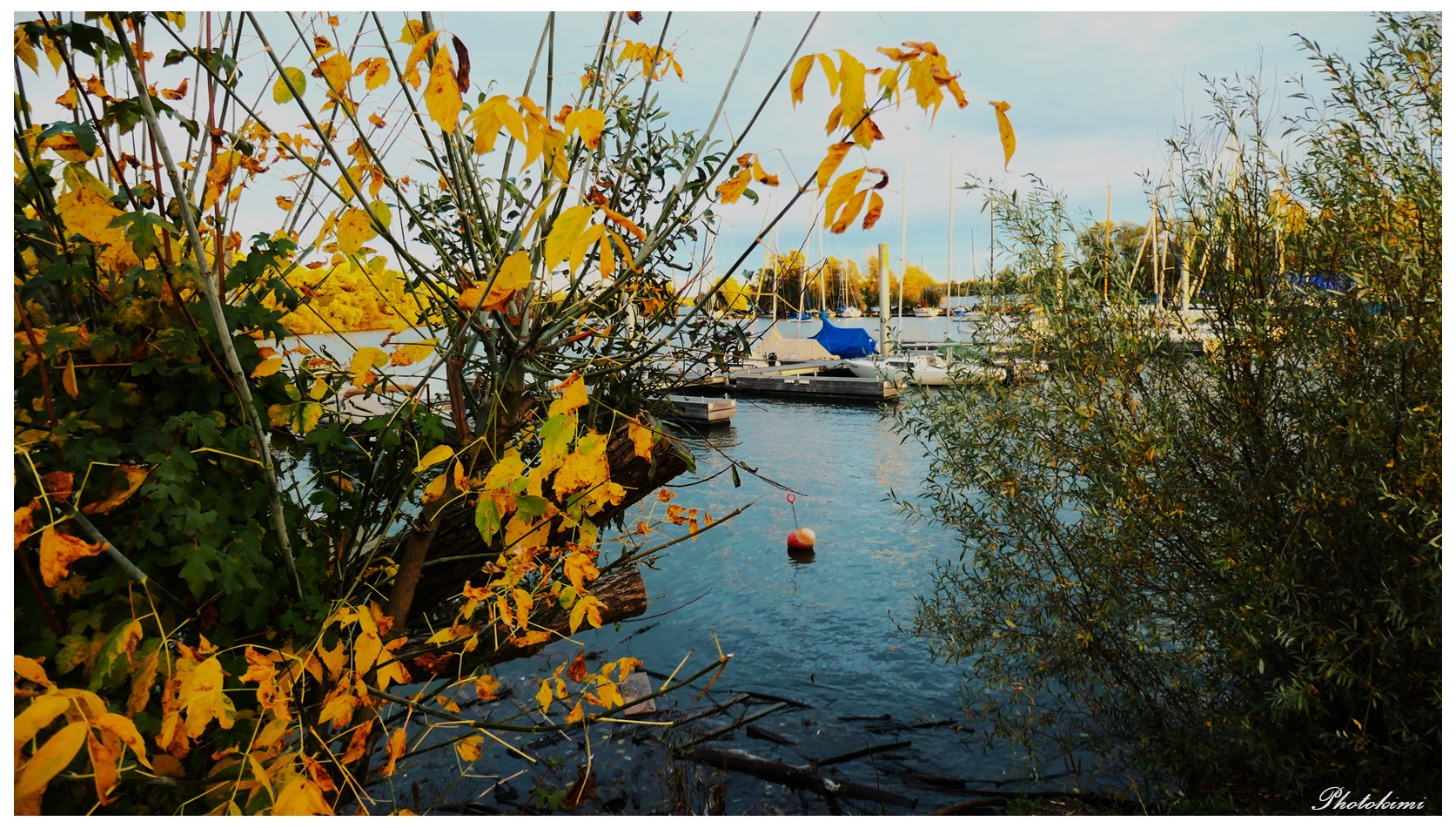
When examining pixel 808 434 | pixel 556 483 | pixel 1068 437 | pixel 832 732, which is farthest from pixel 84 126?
pixel 808 434

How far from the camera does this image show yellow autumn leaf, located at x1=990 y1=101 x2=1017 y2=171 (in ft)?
4.41

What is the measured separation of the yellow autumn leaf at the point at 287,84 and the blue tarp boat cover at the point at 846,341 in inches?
1306

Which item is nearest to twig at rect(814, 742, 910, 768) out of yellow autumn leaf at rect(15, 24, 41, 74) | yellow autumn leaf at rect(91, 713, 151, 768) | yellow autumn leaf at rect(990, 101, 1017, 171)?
yellow autumn leaf at rect(91, 713, 151, 768)

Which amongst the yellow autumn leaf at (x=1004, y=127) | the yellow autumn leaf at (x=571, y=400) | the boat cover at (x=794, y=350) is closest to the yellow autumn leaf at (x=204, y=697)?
the yellow autumn leaf at (x=571, y=400)

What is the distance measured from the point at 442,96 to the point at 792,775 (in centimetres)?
490

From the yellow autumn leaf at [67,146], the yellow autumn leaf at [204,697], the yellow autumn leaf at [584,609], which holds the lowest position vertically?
→ the yellow autumn leaf at [584,609]

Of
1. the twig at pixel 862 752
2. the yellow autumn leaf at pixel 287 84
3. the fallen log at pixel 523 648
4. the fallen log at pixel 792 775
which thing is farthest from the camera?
the twig at pixel 862 752

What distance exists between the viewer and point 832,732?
6.18 m

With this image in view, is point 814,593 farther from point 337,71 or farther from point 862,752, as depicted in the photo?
point 337,71

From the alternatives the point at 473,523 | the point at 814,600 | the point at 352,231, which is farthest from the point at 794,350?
the point at 352,231

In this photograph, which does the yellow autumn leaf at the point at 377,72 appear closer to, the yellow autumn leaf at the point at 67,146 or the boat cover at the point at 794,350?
the yellow autumn leaf at the point at 67,146

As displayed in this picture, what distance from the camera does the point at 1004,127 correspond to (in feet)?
4.48

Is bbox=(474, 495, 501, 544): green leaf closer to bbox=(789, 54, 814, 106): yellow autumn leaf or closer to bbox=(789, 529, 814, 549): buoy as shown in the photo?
bbox=(789, 54, 814, 106): yellow autumn leaf

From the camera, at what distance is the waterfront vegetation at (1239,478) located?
3.17 meters
